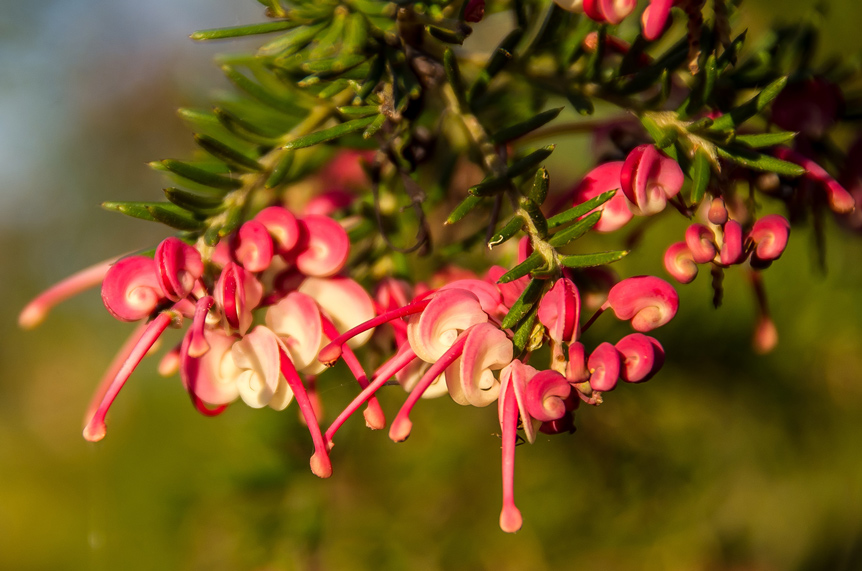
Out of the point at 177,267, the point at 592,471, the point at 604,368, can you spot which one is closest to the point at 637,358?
the point at 604,368

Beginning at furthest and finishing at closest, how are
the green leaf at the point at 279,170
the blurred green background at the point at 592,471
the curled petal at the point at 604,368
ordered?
the blurred green background at the point at 592,471 < the green leaf at the point at 279,170 < the curled petal at the point at 604,368

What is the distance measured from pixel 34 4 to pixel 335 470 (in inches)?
55.1

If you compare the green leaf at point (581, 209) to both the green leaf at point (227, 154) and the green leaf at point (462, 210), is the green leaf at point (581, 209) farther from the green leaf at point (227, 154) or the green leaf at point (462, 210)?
the green leaf at point (227, 154)

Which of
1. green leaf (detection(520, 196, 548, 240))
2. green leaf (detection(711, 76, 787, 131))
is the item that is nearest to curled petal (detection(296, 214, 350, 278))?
green leaf (detection(520, 196, 548, 240))

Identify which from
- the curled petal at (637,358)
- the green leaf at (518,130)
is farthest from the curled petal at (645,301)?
the green leaf at (518,130)

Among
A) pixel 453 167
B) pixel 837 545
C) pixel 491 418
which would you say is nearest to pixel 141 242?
pixel 491 418

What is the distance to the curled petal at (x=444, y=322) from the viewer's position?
33 centimetres

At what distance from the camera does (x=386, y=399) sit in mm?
724

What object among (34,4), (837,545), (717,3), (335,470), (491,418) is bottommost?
(837,545)

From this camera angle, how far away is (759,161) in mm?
354

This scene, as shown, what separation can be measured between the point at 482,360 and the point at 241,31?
9.7 inches

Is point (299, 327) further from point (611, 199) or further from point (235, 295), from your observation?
point (611, 199)

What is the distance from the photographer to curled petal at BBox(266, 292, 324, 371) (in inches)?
14.4

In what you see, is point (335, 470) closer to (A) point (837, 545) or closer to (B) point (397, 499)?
(B) point (397, 499)
